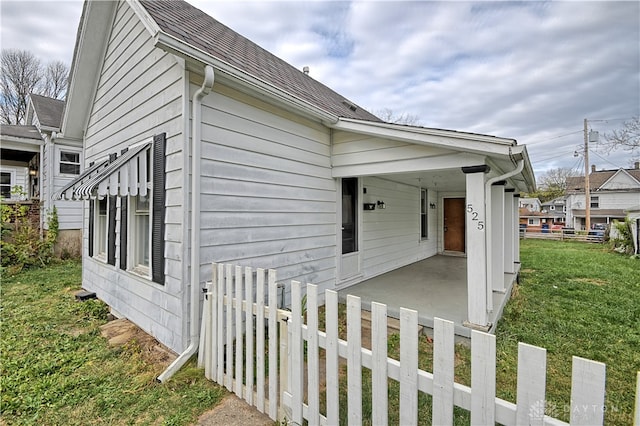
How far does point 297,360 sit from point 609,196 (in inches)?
1647

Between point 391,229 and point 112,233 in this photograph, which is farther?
point 391,229

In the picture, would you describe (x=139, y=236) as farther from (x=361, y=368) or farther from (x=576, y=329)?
(x=576, y=329)

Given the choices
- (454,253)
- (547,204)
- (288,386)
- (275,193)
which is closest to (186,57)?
(275,193)

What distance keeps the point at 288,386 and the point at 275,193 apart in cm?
268

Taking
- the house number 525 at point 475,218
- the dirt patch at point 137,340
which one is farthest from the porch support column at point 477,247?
the dirt patch at point 137,340

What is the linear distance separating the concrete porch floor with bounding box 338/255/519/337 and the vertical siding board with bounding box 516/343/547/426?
2685mm

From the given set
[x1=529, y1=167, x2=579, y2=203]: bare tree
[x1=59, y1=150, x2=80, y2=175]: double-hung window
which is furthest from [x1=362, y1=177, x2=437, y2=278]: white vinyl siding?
[x1=529, y1=167, x2=579, y2=203]: bare tree

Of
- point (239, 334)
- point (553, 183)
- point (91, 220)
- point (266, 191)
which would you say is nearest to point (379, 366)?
point (239, 334)

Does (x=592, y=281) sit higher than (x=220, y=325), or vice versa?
(x=220, y=325)

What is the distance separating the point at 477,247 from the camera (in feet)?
12.6

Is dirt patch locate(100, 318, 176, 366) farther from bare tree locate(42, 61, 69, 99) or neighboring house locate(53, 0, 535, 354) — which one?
bare tree locate(42, 61, 69, 99)

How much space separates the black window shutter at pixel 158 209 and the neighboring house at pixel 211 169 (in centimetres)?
3

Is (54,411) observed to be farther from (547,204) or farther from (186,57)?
(547,204)

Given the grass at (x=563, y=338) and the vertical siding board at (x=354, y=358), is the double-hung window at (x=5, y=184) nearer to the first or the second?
the grass at (x=563, y=338)
